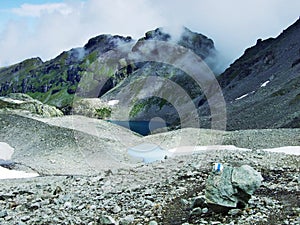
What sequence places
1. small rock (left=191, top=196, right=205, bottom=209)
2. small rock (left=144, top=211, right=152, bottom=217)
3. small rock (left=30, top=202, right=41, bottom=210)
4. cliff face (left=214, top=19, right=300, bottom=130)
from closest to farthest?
1. small rock (left=191, top=196, right=205, bottom=209)
2. small rock (left=144, top=211, right=152, bottom=217)
3. small rock (left=30, top=202, right=41, bottom=210)
4. cliff face (left=214, top=19, right=300, bottom=130)

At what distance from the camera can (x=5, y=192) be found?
70.2 ft

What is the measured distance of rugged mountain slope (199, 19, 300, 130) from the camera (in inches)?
3148

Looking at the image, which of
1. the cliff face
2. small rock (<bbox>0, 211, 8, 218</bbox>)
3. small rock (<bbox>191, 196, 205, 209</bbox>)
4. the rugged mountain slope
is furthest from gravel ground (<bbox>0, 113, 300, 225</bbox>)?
the cliff face

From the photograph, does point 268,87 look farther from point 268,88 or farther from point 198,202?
point 198,202

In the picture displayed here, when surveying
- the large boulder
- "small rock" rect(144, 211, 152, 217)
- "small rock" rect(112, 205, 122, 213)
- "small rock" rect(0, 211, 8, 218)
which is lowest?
"small rock" rect(0, 211, 8, 218)

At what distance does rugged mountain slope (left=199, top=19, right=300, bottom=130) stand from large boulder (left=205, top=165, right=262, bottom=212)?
52499 millimetres

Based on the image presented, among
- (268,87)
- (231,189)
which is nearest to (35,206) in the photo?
(231,189)

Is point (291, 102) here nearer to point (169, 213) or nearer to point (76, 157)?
point (76, 157)

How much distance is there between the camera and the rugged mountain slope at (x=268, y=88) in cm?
7997

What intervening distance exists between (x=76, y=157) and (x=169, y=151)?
433 inches

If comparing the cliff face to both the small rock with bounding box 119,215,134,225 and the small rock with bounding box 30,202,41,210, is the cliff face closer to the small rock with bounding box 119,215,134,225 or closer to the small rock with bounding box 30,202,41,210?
the small rock with bounding box 30,202,41,210

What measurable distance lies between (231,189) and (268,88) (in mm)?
110351

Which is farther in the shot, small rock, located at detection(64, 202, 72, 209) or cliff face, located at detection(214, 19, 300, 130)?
cliff face, located at detection(214, 19, 300, 130)

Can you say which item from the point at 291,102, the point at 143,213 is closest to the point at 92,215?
the point at 143,213
